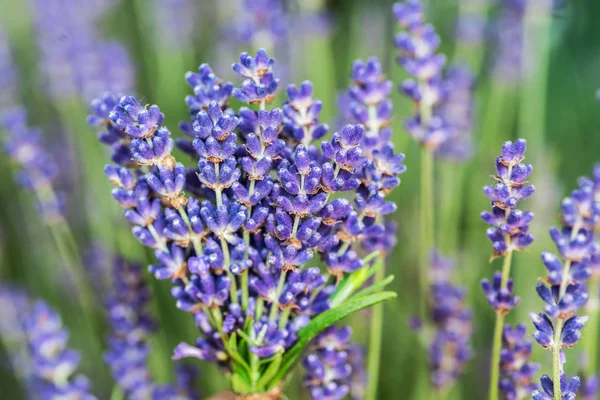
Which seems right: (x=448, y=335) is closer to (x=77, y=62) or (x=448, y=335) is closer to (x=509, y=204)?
(x=509, y=204)

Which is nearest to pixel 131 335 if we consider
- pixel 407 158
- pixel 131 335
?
pixel 131 335

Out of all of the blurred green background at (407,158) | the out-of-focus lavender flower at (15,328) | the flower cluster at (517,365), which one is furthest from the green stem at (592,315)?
the out-of-focus lavender flower at (15,328)

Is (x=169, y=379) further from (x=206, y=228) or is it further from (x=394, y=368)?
(x=206, y=228)

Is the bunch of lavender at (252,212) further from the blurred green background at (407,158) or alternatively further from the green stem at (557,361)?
the blurred green background at (407,158)

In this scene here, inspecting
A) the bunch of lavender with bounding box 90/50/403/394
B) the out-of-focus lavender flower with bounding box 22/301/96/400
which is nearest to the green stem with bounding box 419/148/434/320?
the bunch of lavender with bounding box 90/50/403/394

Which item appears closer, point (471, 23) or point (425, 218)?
point (425, 218)

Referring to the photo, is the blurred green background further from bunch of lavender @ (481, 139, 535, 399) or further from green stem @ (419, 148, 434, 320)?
bunch of lavender @ (481, 139, 535, 399)
